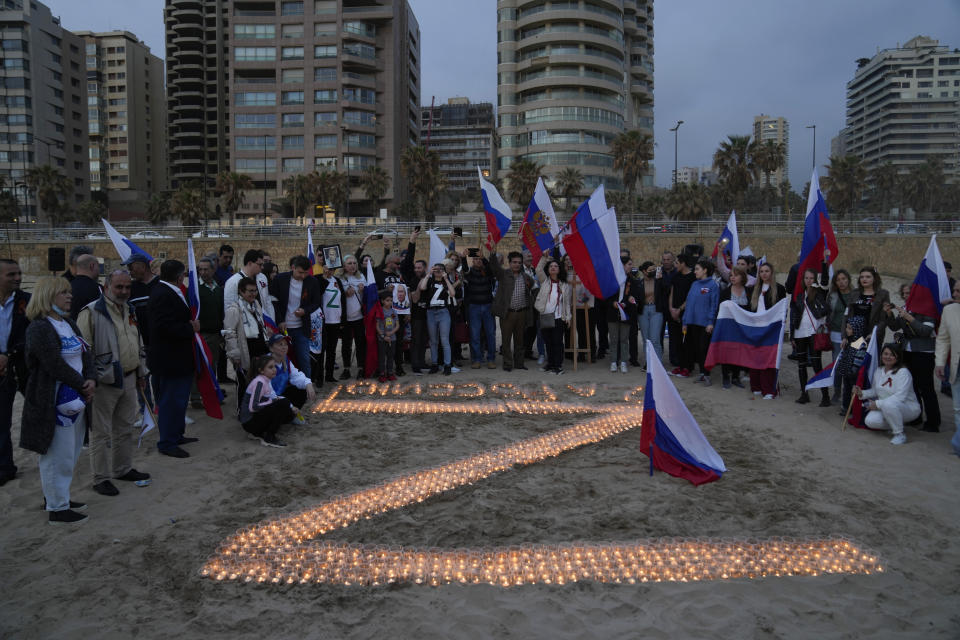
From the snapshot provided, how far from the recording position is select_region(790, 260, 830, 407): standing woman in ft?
30.4

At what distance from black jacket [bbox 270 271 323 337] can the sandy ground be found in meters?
1.83

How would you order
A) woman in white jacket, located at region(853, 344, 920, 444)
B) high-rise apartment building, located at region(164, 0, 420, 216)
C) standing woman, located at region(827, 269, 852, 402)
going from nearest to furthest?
woman in white jacket, located at region(853, 344, 920, 444) → standing woman, located at region(827, 269, 852, 402) → high-rise apartment building, located at region(164, 0, 420, 216)

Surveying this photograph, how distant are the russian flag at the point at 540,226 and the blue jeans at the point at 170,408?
6.83 m

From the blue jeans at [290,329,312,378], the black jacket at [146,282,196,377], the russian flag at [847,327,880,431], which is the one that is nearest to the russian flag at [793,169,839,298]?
the russian flag at [847,327,880,431]

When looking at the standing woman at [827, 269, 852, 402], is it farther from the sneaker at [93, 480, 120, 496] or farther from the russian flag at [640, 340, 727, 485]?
the sneaker at [93, 480, 120, 496]

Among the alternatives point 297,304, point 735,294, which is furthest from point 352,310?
point 735,294

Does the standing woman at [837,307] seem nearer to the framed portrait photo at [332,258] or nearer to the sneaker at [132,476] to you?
the framed portrait photo at [332,258]

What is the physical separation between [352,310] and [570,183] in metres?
54.3

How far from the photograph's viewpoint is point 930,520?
5.27m

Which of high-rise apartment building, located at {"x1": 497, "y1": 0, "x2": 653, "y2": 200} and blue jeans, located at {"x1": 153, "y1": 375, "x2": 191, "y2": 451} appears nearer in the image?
blue jeans, located at {"x1": 153, "y1": 375, "x2": 191, "y2": 451}

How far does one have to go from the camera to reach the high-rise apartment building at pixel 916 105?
138 meters

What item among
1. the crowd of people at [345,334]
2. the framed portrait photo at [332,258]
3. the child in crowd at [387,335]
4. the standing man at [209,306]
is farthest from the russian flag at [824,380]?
the standing man at [209,306]

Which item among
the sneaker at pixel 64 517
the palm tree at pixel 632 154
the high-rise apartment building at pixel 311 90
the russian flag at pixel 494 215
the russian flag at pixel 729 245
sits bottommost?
the sneaker at pixel 64 517

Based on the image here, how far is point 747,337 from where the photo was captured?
9875 mm
